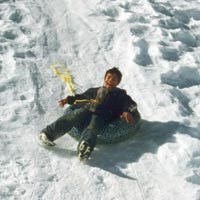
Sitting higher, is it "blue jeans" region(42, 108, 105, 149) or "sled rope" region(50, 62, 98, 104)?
"blue jeans" region(42, 108, 105, 149)

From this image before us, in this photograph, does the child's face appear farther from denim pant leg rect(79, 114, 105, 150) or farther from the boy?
denim pant leg rect(79, 114, 105, 150)

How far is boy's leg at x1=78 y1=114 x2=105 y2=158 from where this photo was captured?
4.78 metres

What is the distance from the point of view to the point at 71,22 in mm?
7934

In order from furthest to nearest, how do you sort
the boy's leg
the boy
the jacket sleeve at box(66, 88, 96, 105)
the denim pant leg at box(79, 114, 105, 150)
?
the jacket sleeve at box(66, 88, 96, 105)
the boy
the denim pant leg at box(79, 114, 105, 150)
the boy's leg

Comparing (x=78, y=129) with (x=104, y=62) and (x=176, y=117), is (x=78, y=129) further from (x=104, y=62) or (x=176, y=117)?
(x=104, y=62)

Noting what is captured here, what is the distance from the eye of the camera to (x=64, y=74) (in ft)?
21.6

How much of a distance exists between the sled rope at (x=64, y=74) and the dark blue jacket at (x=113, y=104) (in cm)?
58

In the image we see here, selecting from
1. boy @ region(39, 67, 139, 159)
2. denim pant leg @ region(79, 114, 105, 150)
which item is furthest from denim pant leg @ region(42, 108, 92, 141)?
denim pant leg @ region(79, 114, 105, 150)

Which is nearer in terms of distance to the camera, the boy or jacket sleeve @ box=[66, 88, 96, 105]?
the boy

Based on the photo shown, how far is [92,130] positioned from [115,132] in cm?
26

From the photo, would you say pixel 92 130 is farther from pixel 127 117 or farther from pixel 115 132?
pixel 127 117

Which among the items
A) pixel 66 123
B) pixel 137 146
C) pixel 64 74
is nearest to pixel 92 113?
pixel 66 123

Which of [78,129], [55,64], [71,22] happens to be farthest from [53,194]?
[71,22]

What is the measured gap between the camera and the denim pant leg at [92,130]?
4882mm
